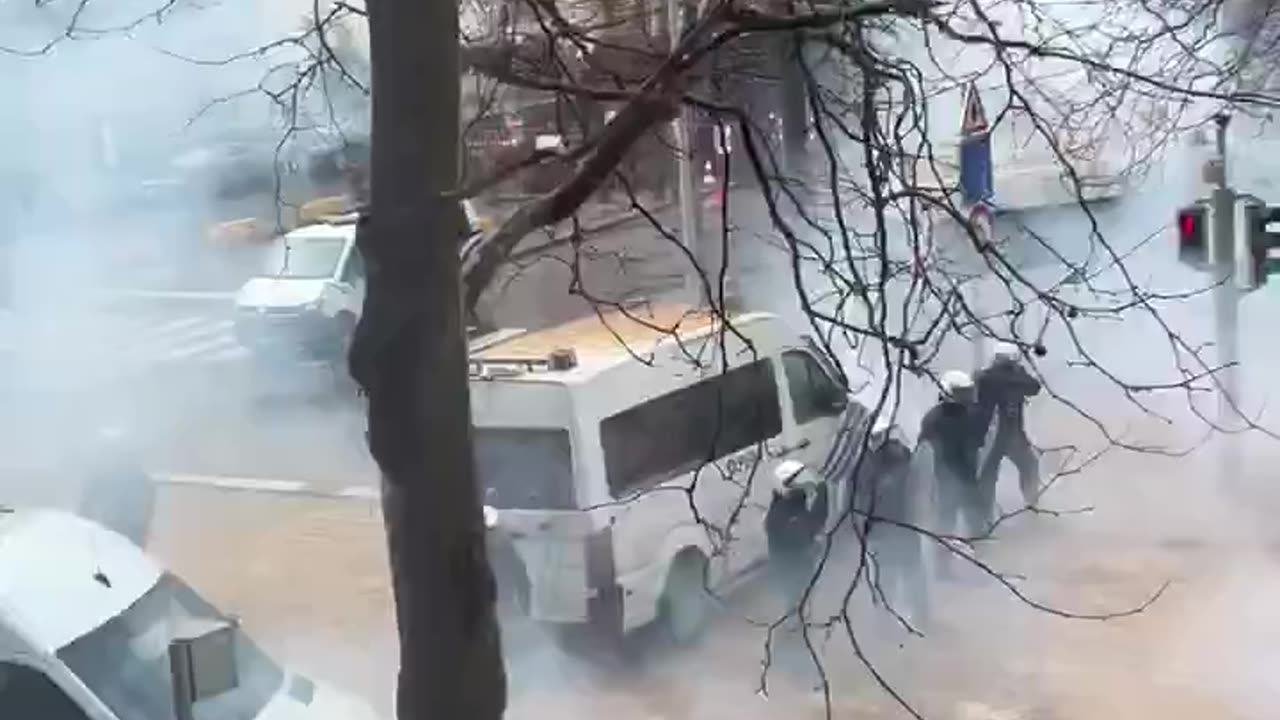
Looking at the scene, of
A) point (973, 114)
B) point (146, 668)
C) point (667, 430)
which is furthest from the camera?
point (667, 430)

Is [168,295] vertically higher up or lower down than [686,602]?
higher up

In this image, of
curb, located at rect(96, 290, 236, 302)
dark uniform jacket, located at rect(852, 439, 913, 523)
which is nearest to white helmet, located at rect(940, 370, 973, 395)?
dark uniform jacket, located at rect(852, 439, 913, 523)

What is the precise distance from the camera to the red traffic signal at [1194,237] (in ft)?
11.3

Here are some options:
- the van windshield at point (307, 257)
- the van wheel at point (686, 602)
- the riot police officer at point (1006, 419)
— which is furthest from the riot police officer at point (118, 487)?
the riot police officer at point (1006, 419)

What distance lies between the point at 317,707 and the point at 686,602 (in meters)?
1.07

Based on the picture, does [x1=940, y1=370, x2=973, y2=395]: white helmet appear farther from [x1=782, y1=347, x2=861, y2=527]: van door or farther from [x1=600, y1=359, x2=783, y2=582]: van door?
[x1=600, y1=359, x2=783, y2=582]: van door

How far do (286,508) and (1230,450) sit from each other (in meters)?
2.24

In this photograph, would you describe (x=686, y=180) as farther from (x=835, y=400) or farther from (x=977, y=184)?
(x=835, y=400)

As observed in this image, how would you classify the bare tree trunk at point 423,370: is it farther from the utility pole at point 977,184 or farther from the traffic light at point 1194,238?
the traffic light at point 1194,238

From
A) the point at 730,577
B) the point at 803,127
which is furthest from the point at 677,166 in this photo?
the point at 730,577

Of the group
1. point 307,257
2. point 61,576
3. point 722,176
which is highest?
point 722,176

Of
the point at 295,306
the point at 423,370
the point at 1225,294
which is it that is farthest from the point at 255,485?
the point at 423,370

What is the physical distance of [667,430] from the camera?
2.79 m

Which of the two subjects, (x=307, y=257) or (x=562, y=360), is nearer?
(x=562, y=360)
